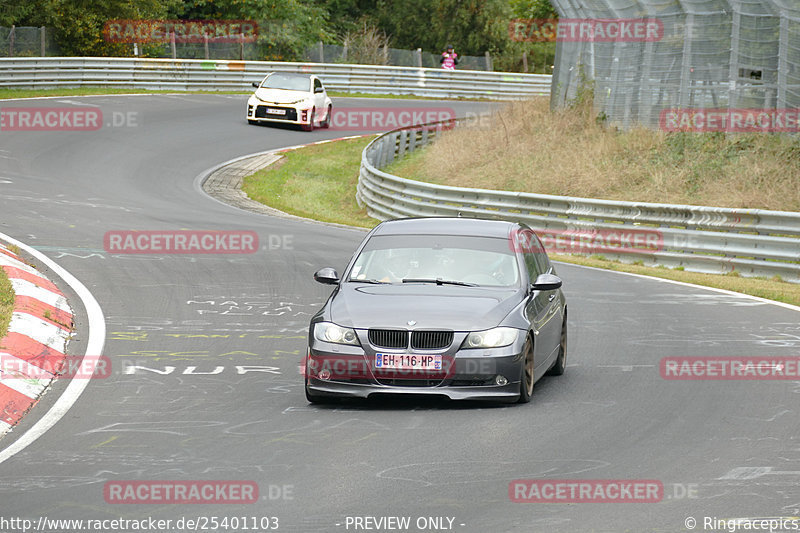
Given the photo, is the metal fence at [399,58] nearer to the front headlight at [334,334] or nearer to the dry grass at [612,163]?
the dry grass at [612,163]

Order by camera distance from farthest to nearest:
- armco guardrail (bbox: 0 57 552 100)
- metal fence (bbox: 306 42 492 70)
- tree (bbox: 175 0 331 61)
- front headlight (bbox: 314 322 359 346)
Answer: tree (bbox: 175 0 331 61), metal fence (bbox: 306 42 492 70), armco guardrail (bbox: 0 57 552 100), front headlight (bbox: 314 322 359 346)

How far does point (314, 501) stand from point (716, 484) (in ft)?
7.77

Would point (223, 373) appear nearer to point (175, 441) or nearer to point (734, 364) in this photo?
point (175, 441)

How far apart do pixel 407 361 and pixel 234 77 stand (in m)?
40.5

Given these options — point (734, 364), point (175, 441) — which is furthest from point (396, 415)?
point (734, 364)

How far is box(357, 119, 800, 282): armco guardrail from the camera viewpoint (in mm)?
18859

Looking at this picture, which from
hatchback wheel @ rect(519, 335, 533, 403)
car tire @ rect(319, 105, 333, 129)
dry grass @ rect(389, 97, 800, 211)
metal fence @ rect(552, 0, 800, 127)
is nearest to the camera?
hatchback wheel @ rect(519, 335, 533, 403)

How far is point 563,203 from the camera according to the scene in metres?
21.8

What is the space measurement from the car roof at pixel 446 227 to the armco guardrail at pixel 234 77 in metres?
34.2
